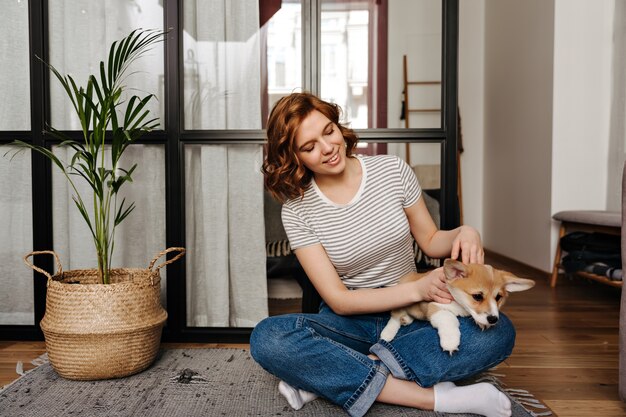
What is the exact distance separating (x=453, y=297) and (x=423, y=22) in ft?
4.17

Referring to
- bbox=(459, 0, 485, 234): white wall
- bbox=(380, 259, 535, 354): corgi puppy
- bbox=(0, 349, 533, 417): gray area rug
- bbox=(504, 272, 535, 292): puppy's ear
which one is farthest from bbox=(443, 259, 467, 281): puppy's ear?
bbox=(459, 0, 485, 234): white wall

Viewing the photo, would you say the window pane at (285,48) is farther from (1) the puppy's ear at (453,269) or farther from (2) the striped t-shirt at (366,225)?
(1) the puppy's ear at (453,269)

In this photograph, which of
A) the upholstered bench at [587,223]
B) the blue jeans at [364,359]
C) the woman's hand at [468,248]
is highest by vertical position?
the woman's hand at [468,248]

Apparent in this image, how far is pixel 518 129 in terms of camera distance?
4340mm

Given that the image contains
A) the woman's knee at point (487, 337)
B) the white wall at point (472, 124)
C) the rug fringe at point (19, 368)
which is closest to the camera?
the woman's knee at point (487, 337)

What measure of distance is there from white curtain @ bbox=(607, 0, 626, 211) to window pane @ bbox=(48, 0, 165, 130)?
282 centimetres

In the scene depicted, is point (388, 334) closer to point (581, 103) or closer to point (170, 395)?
point (170, 395)

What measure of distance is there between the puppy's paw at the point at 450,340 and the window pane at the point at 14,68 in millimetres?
1972

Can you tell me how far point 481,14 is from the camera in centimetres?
526

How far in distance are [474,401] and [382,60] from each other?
141 cm

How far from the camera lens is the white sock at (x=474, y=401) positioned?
1.45 metres

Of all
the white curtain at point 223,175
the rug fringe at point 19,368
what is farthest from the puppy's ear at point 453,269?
the rug fringe at point 19,368

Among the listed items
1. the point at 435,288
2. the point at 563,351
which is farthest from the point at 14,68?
the point at 563,351

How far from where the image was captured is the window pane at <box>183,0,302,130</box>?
2.26 meters
